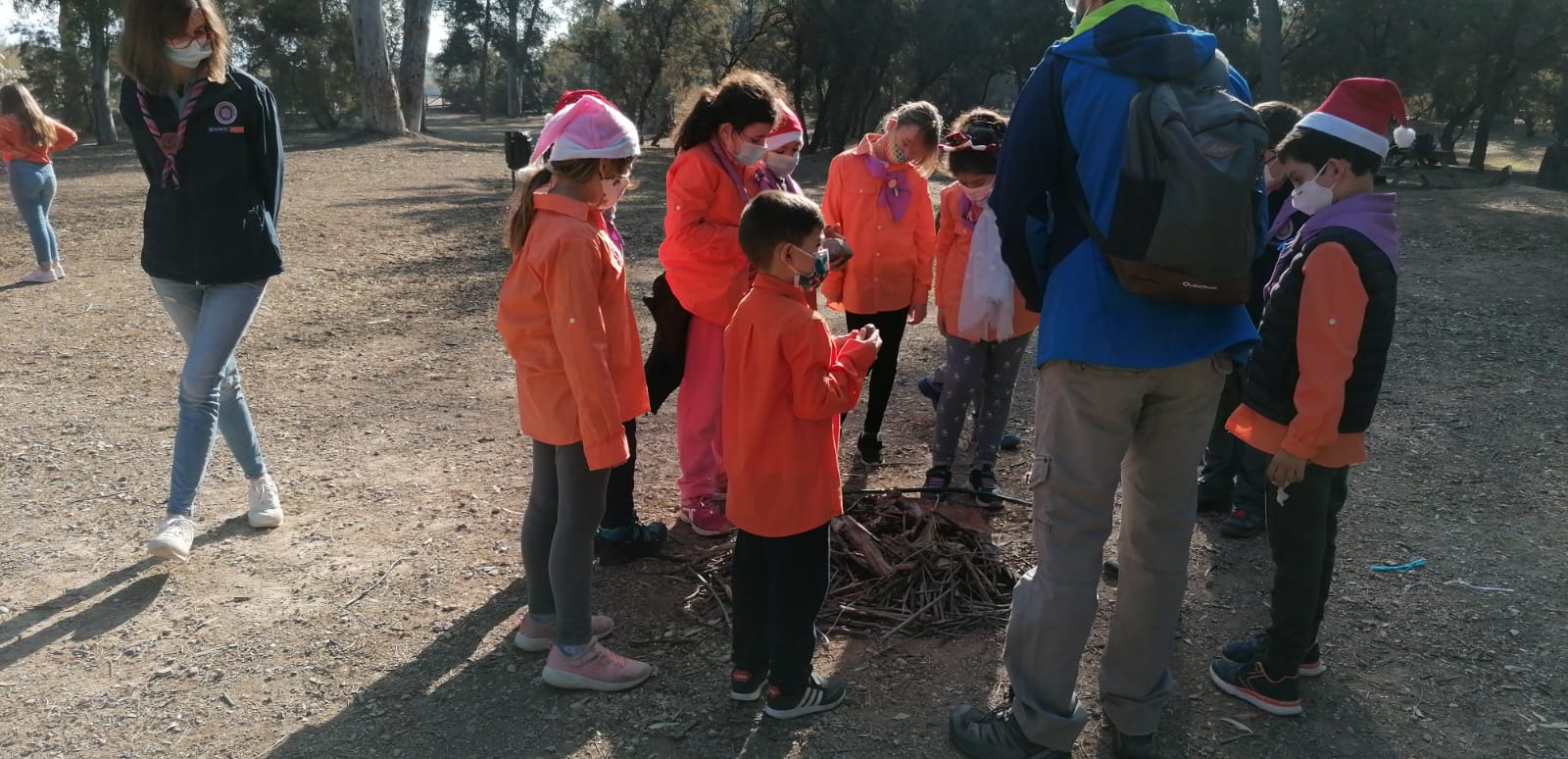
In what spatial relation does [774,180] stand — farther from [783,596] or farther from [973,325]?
[783,596]

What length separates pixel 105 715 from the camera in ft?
9.86

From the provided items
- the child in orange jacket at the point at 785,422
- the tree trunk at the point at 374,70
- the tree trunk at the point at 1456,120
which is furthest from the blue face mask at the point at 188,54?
the tree trunk at the point at 1456,120

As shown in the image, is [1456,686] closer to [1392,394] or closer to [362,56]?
[1392,394]

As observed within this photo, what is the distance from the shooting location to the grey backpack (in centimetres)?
227

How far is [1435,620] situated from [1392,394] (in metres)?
3.02

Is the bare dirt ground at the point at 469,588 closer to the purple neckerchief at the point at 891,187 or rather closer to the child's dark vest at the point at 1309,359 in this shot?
the child's dark vest at the point at 1309,359

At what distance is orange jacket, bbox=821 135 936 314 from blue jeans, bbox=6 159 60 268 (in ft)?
24.0

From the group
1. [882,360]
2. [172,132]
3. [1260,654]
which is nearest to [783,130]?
[882,360]

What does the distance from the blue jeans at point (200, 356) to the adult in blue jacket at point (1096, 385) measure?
2954 millimetres

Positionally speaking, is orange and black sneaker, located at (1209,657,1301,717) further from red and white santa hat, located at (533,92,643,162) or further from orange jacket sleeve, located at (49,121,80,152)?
orange jacket sleeve, located at (49,121,80,152)

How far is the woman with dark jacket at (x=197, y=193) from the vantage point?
3.70m

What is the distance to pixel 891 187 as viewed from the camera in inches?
185

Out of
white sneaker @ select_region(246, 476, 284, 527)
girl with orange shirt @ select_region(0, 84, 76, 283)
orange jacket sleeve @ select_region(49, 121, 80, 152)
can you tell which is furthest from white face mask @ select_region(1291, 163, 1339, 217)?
orange jacket sleeve @ select_region(49, 121, 80, 152)

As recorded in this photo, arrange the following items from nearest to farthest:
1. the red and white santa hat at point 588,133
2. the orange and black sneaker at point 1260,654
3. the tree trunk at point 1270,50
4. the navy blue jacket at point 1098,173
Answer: the navy blue jacket at point 1098,173, the red and white santa hat at point 588,133, the orange and black sneaker at point 1260,654, the tree trunk at point 1270,50
